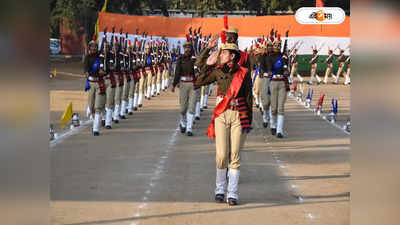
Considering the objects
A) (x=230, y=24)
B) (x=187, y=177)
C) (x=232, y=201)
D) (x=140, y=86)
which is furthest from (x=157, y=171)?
(x=230, y=24)

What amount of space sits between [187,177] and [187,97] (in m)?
6.25

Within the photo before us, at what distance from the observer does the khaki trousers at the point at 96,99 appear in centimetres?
1697

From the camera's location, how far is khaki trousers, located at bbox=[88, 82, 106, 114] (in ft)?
→ 55.7

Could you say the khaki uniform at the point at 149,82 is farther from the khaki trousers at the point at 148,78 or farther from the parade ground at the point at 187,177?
the parade ground at the point at 187,177

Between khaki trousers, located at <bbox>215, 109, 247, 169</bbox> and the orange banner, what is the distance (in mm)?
32120

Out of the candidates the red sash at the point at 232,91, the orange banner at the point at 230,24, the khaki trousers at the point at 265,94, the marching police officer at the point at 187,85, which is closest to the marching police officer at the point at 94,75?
the marching police officer at the point at 187,85

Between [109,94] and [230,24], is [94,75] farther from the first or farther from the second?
[230,24]

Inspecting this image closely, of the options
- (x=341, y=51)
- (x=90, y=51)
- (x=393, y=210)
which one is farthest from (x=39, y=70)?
(x=341, y=51)

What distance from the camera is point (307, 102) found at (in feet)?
88.8

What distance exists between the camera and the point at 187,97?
1770 cm

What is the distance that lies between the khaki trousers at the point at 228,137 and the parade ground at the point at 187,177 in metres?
0.59

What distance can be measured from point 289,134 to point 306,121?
3.50 metres

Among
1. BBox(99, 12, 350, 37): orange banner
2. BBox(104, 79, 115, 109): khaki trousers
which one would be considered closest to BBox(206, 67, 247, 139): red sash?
BBox(104, 79, 115, 109): khaki trousers

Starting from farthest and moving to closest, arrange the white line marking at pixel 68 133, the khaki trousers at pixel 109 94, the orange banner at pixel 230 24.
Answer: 1. the orange banner at pixel 230 24
2. the khaki trousers at pixel 109 94
3. the white line marking at pixel 68 133
